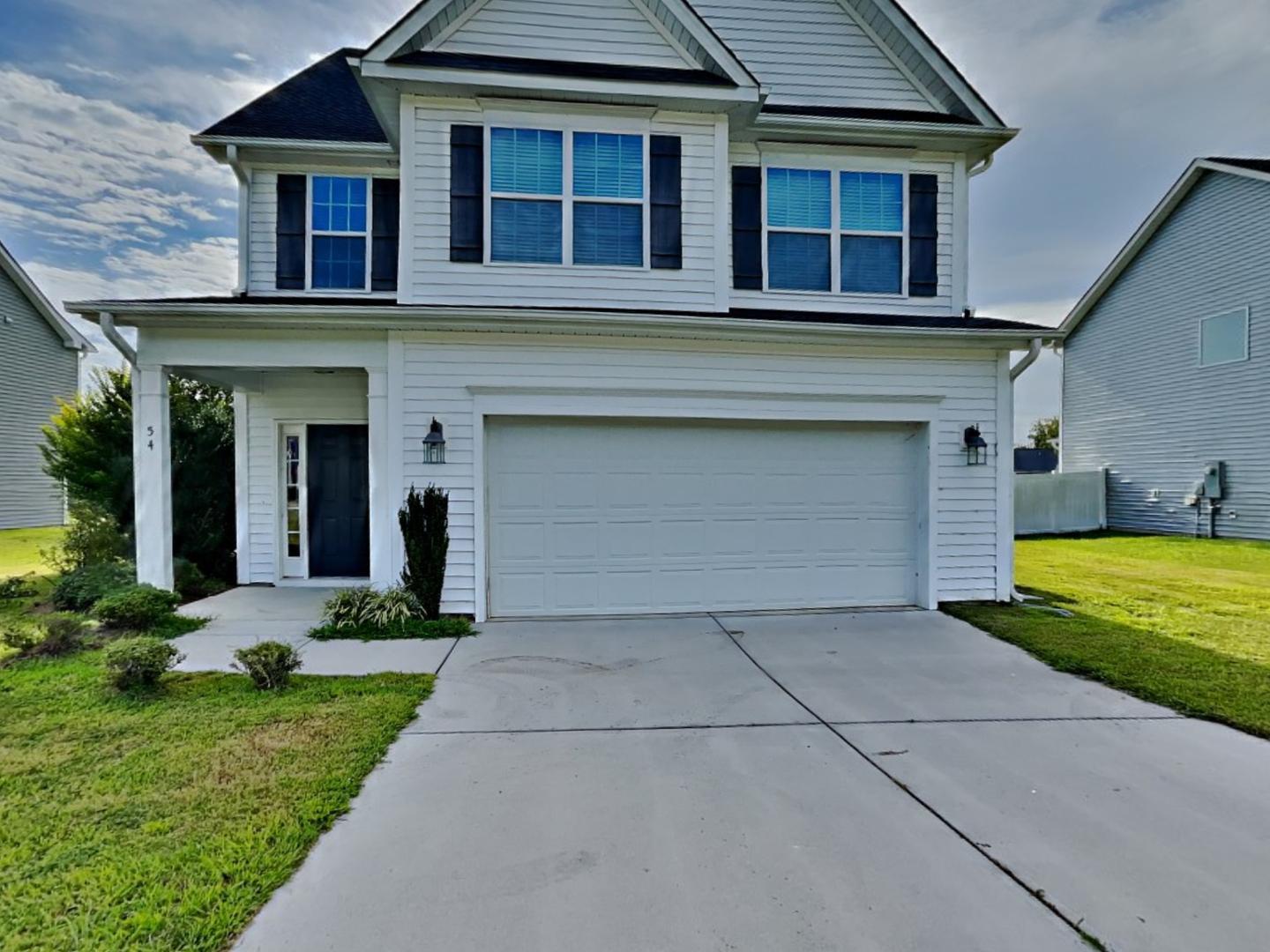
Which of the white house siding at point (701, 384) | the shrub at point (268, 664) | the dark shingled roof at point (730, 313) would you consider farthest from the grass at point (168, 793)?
the dark shingled roof at point (730, 313)

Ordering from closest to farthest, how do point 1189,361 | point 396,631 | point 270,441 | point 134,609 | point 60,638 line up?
point 60,638
point 134,609
point 396,631
point 270,441
point 1189,361

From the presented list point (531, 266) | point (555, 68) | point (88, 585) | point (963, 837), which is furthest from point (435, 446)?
point (963, 837)

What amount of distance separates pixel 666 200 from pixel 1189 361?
15786 millimetres

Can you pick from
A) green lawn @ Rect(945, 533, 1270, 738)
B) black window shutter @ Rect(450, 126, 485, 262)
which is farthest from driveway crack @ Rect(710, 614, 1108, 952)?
black window shutter @ Rect(450, 126, 485, 262)

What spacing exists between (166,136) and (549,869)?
11.6 m

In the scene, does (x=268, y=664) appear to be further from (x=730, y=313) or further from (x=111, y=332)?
(x=730, y=313)

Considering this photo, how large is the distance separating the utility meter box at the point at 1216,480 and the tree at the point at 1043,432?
30817 mm

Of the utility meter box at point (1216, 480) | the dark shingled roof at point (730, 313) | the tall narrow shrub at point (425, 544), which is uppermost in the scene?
the dark shingled roof at point (730, 313)

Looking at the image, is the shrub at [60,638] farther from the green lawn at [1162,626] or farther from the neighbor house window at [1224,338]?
the neighbor house window at [1224,338]

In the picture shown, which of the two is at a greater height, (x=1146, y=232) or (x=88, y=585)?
(x=1146, y=232)

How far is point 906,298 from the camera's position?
820cm

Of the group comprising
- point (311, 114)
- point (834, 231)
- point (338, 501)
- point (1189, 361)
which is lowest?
point (338, 501)

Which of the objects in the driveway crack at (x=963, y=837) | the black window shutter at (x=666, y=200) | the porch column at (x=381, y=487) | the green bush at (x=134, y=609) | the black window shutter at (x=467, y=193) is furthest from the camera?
→ the black window shutter at (x=666, y=200)

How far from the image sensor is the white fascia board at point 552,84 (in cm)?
695
